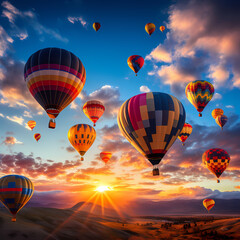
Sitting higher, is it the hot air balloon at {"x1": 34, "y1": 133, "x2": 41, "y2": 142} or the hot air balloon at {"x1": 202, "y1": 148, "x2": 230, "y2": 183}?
the hot air balloon at {"x1": 34, "y1": 133, "x2": 41, "y2": 142}

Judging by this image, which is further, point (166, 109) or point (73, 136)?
point (73, 136)

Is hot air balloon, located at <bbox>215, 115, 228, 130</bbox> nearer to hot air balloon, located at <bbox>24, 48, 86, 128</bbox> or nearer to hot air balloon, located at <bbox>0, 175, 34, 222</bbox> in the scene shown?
→ hot air balloon, located at <bbox>24, 48, 86, 128</bbox>

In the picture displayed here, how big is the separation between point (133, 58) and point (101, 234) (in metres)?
48.6

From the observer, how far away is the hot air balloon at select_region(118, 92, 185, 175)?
82.0 feet

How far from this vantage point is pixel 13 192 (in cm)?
3650

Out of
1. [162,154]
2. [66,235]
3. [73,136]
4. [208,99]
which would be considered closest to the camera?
[162,154]

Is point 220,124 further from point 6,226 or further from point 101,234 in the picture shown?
point 6,226

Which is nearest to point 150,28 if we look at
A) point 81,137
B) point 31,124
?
point 81,137

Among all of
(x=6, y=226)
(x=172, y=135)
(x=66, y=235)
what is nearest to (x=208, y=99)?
(x=172, y=135)

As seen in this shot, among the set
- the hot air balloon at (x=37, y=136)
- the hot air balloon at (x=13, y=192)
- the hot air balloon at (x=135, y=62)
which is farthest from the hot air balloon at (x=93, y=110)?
the hot air balloon at (x=37, y=136)

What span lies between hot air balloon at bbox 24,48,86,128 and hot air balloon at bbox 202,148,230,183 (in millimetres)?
32875

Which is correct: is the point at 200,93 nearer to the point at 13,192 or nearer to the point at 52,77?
the point at 52,77

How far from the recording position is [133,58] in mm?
42625

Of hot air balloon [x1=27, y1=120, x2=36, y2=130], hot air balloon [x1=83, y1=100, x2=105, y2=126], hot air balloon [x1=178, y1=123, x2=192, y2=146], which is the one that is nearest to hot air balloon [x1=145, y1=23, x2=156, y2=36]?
hot air balloon [x1=83, y1=100, x2=105, y2=126]
